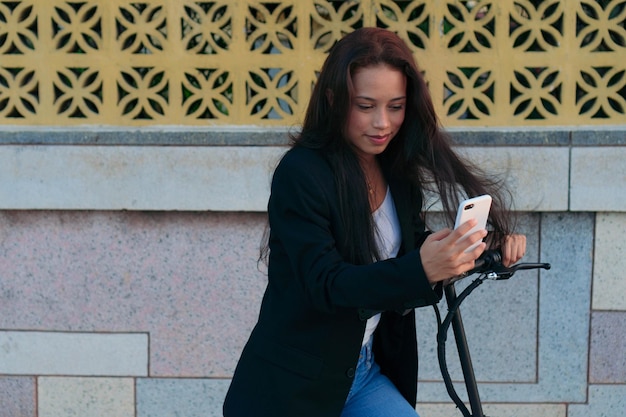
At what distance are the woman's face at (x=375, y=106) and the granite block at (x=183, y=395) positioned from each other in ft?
7.28

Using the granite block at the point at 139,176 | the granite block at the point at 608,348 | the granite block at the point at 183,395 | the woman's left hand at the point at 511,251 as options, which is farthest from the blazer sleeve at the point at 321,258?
the granite block at the point at 608,348

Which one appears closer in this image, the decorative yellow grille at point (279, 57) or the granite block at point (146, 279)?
the decorative yellow grille at point (279, 57)

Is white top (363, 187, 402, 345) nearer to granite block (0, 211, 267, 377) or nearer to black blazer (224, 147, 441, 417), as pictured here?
black blazer (224, 147, 441, 417)

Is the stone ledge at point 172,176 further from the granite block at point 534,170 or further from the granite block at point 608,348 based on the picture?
the granite block at point 608,348

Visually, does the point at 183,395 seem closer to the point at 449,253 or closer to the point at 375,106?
the point at 375,106

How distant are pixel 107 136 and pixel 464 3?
1.71 meters

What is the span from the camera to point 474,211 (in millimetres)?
2045

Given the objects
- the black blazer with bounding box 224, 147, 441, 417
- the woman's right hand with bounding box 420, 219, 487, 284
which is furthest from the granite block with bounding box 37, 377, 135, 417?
the woman's right hand with bounding box 420, 219, 487, 284

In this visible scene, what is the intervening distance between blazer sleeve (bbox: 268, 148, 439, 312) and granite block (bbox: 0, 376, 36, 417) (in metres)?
2.37

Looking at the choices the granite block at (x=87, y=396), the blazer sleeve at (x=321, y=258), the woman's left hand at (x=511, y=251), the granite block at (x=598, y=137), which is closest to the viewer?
the blazer sleeve at (x=321, y=258)

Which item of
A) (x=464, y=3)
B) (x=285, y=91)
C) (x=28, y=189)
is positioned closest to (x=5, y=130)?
(x=28, y=189)

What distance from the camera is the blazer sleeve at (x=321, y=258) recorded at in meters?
2.10

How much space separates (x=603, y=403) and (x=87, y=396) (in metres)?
2.42

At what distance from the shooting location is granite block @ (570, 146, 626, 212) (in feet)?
13.1
